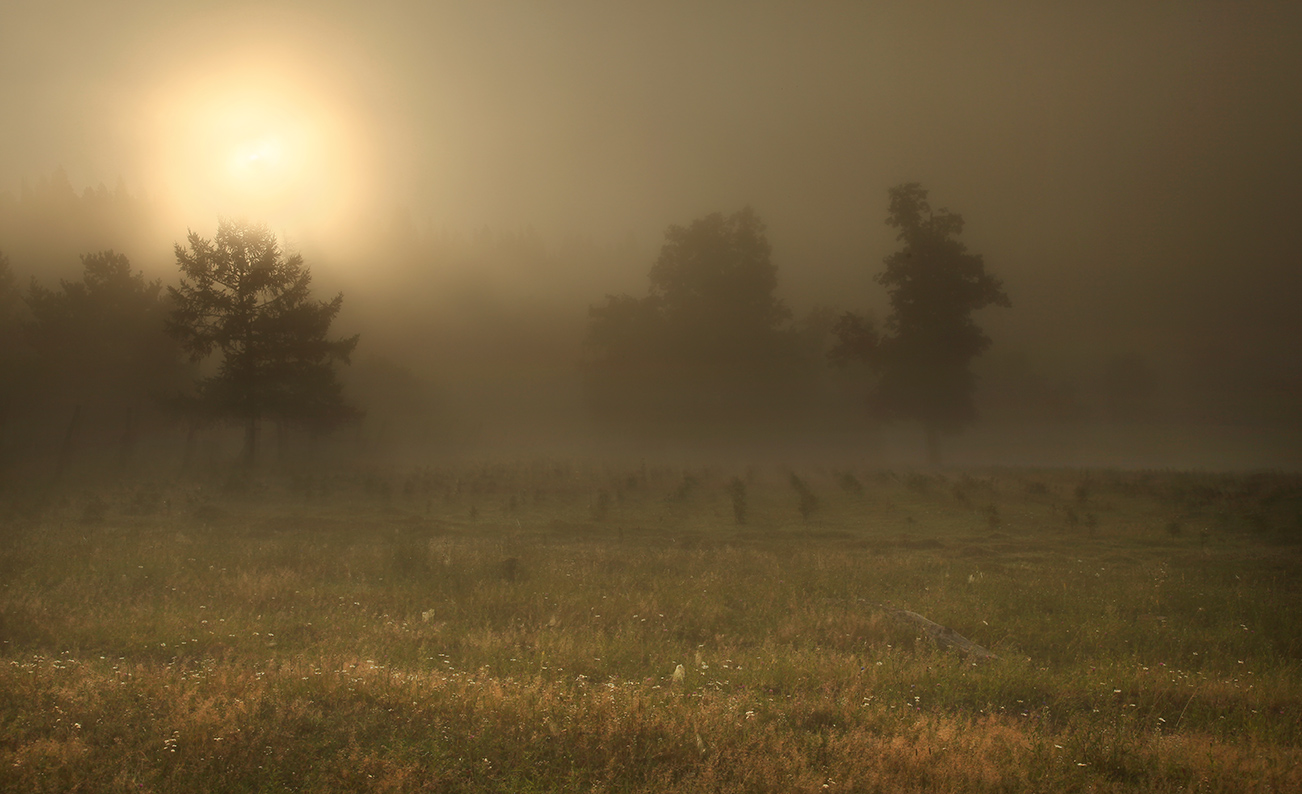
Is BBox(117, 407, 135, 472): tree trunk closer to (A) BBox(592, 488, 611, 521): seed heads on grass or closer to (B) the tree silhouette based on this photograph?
(B) the tree silhouette

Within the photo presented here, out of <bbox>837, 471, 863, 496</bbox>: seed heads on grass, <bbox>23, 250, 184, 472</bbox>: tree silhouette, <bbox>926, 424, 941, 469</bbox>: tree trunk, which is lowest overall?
<bbox>837, 471, 863, 496</bbox>: seed heads on grass

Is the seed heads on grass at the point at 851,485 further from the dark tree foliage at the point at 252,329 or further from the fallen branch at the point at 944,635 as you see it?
the dark tree foliage at the point at 252,329

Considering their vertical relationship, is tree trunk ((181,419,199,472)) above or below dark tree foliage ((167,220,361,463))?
below

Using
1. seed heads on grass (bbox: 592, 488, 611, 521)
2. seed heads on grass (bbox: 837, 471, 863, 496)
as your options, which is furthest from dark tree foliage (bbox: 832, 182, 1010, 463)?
seed heads on grass (bbox: 592, 488, 611, 521)

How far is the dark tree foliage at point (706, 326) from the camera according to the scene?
136ft

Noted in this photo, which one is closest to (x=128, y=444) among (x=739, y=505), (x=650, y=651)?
(x=739, y=505)

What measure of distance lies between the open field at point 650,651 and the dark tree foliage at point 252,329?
398 inches

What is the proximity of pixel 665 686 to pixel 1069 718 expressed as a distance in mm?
4397

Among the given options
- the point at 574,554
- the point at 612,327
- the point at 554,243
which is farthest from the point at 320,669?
the point at 554,243

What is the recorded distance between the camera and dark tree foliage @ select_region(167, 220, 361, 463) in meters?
32.5

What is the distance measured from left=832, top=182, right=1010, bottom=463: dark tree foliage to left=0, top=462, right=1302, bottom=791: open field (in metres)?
14.7

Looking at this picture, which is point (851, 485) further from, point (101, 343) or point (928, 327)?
point (101, 343)

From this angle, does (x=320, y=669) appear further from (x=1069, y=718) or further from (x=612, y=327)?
(x=612, y=327)

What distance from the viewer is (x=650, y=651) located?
9.91 m
